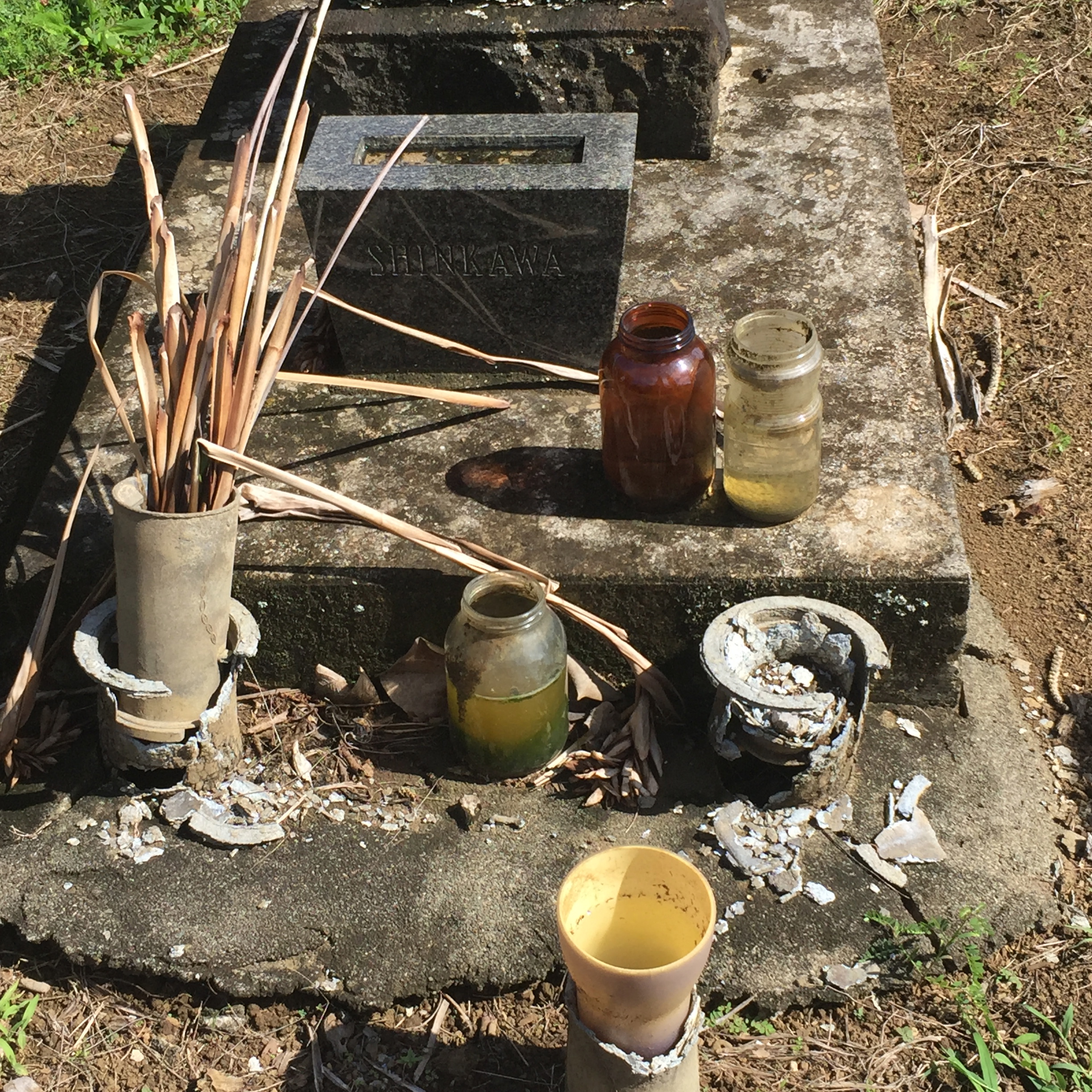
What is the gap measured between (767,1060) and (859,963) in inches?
10.5

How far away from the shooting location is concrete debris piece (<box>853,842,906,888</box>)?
8.63 feet

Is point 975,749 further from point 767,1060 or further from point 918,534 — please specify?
point 767,1060

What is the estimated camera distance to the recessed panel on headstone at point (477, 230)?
9.92 ft

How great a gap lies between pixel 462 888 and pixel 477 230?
1553 millimetres

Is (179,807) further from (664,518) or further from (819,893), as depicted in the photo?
(819,893)

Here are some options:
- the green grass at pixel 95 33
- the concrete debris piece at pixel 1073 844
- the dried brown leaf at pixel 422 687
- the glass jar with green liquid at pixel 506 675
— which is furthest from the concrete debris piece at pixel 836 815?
the green grass at pixel 95 33

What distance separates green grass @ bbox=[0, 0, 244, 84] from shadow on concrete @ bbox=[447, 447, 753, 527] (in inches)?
153

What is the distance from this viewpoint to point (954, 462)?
12.6ft

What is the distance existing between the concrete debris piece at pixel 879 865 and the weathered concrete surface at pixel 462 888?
22 millimetres

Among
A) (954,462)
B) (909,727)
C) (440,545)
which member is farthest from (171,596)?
(954,462)

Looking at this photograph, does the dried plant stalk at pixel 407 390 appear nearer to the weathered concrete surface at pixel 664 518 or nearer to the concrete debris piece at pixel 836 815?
the weathered concrete surface at pixel 664 518

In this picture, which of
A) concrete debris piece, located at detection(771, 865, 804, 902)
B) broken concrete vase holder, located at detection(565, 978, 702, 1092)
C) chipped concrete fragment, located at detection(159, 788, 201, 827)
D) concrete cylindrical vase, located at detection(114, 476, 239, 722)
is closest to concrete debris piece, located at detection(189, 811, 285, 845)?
chipped concrete fragment, located at detection(159, 788, 201, 827)

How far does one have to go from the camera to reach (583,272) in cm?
314

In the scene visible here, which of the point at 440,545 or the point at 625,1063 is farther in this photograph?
the point at 440,545
